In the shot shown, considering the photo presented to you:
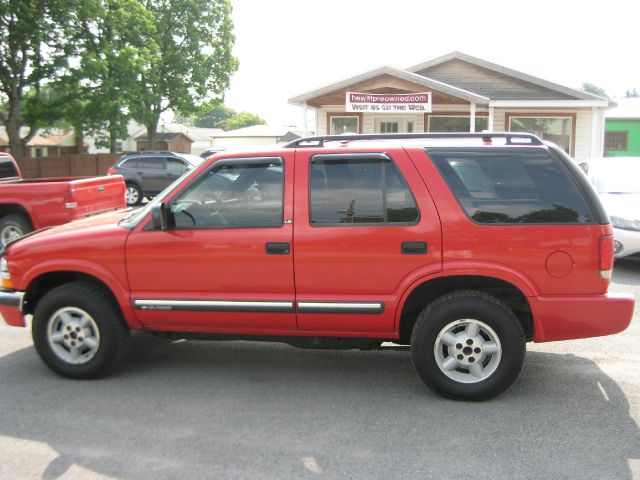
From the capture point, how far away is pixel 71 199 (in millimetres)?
9188

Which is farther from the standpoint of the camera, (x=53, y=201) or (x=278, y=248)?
(x=53, y=201)

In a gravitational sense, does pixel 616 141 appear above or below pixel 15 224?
above

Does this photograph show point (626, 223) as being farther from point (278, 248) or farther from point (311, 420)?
point (311, 420)

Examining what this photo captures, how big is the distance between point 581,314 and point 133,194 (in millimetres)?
18975

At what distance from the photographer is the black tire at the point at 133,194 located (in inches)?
838

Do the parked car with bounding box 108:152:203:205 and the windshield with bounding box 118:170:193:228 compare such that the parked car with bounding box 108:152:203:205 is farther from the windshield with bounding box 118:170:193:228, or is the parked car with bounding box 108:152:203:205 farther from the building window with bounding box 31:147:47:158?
the building window with bounding box 31:147:47:158

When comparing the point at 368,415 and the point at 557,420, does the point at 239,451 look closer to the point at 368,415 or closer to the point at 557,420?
the point at 368,415

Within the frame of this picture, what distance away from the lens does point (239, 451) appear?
147 inches

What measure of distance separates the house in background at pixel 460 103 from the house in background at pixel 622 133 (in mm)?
17357

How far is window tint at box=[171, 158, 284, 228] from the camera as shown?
15.2ft

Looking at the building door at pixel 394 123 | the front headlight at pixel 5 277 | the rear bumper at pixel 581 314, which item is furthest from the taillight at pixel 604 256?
the building door at pixel 394 123

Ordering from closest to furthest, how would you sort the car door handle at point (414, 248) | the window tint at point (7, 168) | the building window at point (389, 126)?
the car door handle at point (414, 248), the window tint at point (7, 168), the building window at point (389, 126)

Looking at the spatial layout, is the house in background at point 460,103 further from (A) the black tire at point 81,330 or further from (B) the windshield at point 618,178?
(A) the black tire at point 81,330

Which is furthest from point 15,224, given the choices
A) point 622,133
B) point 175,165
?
point 622,133
